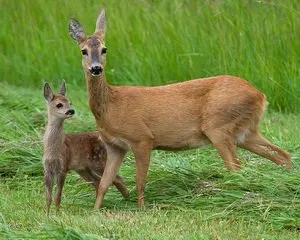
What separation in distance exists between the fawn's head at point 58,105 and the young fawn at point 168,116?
0.79 ft

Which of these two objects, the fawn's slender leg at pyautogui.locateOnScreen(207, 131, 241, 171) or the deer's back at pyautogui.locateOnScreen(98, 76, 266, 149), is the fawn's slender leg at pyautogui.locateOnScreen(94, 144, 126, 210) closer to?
the deer's back at pyautogui.locateOnScreen(98, 76, 266, 149)

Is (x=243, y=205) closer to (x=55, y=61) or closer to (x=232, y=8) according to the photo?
(x=232, y=8)

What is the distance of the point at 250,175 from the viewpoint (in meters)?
8.88

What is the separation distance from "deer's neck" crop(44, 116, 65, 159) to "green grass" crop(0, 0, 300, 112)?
4313 mm

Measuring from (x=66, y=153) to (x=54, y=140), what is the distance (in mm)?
151

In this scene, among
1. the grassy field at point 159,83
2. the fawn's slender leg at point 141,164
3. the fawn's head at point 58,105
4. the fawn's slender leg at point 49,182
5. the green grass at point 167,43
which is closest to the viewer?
the grassy field at point 159,83

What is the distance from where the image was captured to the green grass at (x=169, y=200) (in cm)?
767

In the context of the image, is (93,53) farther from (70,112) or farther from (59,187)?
(59,187)

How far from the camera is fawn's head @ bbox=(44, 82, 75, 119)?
9547 mm

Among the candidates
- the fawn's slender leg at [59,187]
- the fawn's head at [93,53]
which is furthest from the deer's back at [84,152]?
the fawn's head at [93,53]

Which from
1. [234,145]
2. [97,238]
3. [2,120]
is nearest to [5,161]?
[2,120]

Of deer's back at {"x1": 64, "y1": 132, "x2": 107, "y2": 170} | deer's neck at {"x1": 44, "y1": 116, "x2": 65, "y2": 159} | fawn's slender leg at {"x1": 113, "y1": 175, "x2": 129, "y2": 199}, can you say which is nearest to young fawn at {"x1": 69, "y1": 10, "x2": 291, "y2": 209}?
fawn's slender leg at {"x1": 113, "y1": 175, "x2": 129, "y2": 199}

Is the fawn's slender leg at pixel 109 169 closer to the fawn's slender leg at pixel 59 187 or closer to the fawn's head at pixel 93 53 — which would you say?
the fawn's slender leg at pixel 59 187

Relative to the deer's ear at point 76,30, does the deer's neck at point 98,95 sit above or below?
below
